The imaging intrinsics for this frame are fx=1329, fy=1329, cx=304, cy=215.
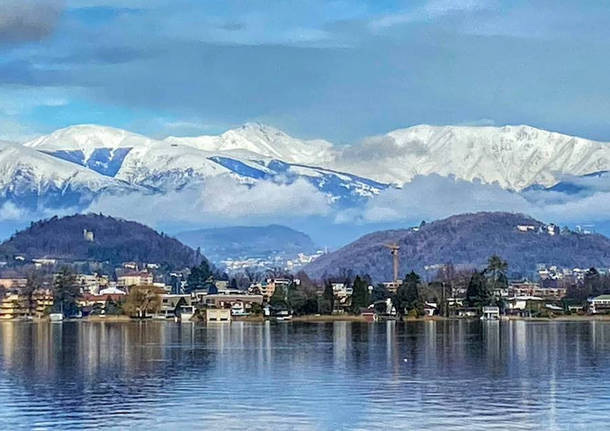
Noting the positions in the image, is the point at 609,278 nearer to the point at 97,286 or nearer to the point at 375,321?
the point at 375,321

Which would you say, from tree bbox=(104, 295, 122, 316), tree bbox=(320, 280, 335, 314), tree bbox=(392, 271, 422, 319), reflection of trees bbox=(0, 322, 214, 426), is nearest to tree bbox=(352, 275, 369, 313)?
tree bbox=(320, 280, 335, 314)

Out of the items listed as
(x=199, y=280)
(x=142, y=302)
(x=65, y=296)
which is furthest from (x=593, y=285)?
(x=65, y=296)

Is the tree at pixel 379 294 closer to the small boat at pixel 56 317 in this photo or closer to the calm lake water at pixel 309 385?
the small boat at pixel 56 317

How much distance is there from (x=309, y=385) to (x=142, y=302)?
88.7 meters

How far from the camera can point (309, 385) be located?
40.3m

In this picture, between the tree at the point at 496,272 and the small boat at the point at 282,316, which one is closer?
the small boat at the point at 282,316

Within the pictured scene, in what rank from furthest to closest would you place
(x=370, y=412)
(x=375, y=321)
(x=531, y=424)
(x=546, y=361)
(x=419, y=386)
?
(x=375, y=321)
(x=546, y=361)
(x=419, y=386)
(x=370, y=412)
(x=531, y=424)

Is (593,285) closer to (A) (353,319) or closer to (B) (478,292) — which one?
(B) (478,292)

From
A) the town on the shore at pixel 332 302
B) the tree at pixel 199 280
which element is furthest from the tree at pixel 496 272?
the tree at pixel 199 280

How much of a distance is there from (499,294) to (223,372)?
3441 inches

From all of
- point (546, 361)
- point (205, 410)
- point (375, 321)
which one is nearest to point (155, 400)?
point (205, 410)

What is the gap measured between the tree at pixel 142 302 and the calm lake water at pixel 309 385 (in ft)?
200

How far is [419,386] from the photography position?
39844 mm

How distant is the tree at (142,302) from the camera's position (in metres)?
127
